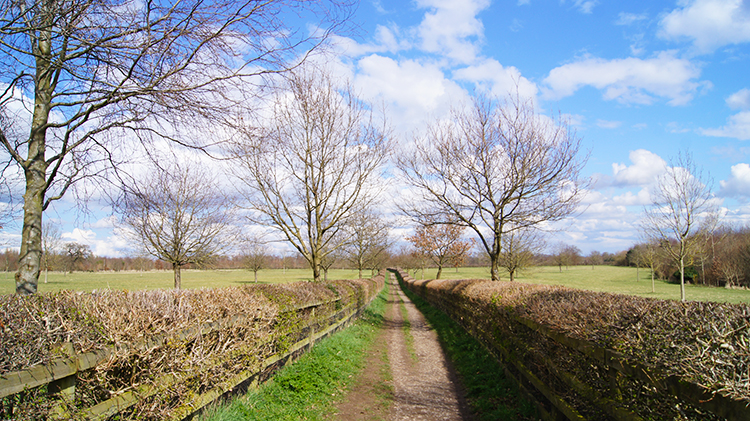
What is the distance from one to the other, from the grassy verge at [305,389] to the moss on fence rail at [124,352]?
264 mm

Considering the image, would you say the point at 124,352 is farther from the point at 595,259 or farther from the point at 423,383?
the point at 595,259

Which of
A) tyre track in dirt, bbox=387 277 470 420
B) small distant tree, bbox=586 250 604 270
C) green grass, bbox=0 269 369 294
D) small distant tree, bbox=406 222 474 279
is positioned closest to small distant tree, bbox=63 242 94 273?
green grass, bbox=0 269 369 294

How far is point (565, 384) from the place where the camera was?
162 inches

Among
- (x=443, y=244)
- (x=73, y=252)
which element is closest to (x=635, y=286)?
(x=443, y=244)

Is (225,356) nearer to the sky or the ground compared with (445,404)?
nearer to the sky

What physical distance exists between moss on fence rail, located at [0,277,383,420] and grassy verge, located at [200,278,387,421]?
264mm

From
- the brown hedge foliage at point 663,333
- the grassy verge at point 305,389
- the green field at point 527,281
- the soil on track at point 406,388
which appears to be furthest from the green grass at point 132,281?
the brown hedge foliage at point 663,333

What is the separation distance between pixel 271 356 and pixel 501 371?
3948 mm

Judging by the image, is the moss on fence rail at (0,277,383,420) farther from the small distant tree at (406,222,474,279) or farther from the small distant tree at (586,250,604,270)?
the small distant tree at (586,250,604,270)

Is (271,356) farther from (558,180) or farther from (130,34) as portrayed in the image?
(558,180)

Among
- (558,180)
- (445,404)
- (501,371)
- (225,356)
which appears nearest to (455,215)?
(558,180)

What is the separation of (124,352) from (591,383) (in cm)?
397

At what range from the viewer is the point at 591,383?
3564 mm

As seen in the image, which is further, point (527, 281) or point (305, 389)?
point (527, 281)
